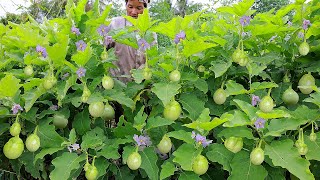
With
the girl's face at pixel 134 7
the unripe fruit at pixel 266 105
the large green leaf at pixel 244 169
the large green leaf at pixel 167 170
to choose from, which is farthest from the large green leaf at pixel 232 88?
the girl's face at pixel 134 7

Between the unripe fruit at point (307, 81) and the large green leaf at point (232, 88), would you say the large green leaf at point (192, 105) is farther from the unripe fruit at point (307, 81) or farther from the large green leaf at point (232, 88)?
the unripe fruit at point (307, 81)

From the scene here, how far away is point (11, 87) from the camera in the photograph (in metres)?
1.45

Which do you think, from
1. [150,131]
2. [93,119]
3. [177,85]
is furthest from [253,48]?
[93,119]

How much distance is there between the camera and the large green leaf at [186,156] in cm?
137

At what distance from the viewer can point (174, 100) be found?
1507 mm

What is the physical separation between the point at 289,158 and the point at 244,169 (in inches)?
6.2

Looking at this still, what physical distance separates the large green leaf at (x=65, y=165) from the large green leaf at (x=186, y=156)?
1.14 ft

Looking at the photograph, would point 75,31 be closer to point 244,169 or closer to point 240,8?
point 240,8

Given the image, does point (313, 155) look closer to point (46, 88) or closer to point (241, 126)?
point (241, 126)

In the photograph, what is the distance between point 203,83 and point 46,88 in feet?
1.88

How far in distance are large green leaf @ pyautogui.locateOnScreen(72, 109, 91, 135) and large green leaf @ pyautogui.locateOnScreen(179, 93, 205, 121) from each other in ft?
1.22

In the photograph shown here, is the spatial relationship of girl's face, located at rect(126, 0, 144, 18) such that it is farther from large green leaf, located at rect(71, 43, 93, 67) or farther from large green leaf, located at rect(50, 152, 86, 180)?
large green leaf, located at rect(50, 152, 86, 180)

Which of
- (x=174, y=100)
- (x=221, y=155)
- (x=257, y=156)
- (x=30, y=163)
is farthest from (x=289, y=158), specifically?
(x=30, y=163)

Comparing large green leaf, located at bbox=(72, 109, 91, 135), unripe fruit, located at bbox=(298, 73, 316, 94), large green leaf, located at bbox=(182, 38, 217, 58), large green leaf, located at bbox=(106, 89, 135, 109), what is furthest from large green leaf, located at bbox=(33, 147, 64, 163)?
unripe fruit, located at bbox=(298, 73, 316, 94)
